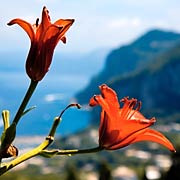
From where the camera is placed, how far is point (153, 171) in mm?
155125

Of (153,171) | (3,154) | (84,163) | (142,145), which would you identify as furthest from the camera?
(142,145)

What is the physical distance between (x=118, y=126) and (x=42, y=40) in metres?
0.44

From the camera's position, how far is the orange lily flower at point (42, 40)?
6.91 ft

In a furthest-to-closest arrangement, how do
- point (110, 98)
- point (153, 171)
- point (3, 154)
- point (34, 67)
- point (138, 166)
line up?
point (138, 166), point (153, 171), point (34, 67), point (110, 98), point (3, 154)

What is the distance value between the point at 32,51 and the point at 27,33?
9 cm

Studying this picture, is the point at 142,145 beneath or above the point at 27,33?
beneath

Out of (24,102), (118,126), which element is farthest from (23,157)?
(118,126)

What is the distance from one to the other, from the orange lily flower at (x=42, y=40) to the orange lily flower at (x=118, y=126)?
0.80ft

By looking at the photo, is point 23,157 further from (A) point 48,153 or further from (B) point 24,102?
(B) point 24,102

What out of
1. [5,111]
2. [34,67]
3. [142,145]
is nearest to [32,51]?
[34,67]

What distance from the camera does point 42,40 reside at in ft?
7.02

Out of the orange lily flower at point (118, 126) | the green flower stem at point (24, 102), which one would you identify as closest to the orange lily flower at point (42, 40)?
the green flower stem at point (24, 102)

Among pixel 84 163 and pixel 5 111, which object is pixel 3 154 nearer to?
pixel 5 111

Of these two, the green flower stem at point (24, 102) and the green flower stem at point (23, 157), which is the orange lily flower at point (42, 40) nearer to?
the green flower stem at point (24, 102)
